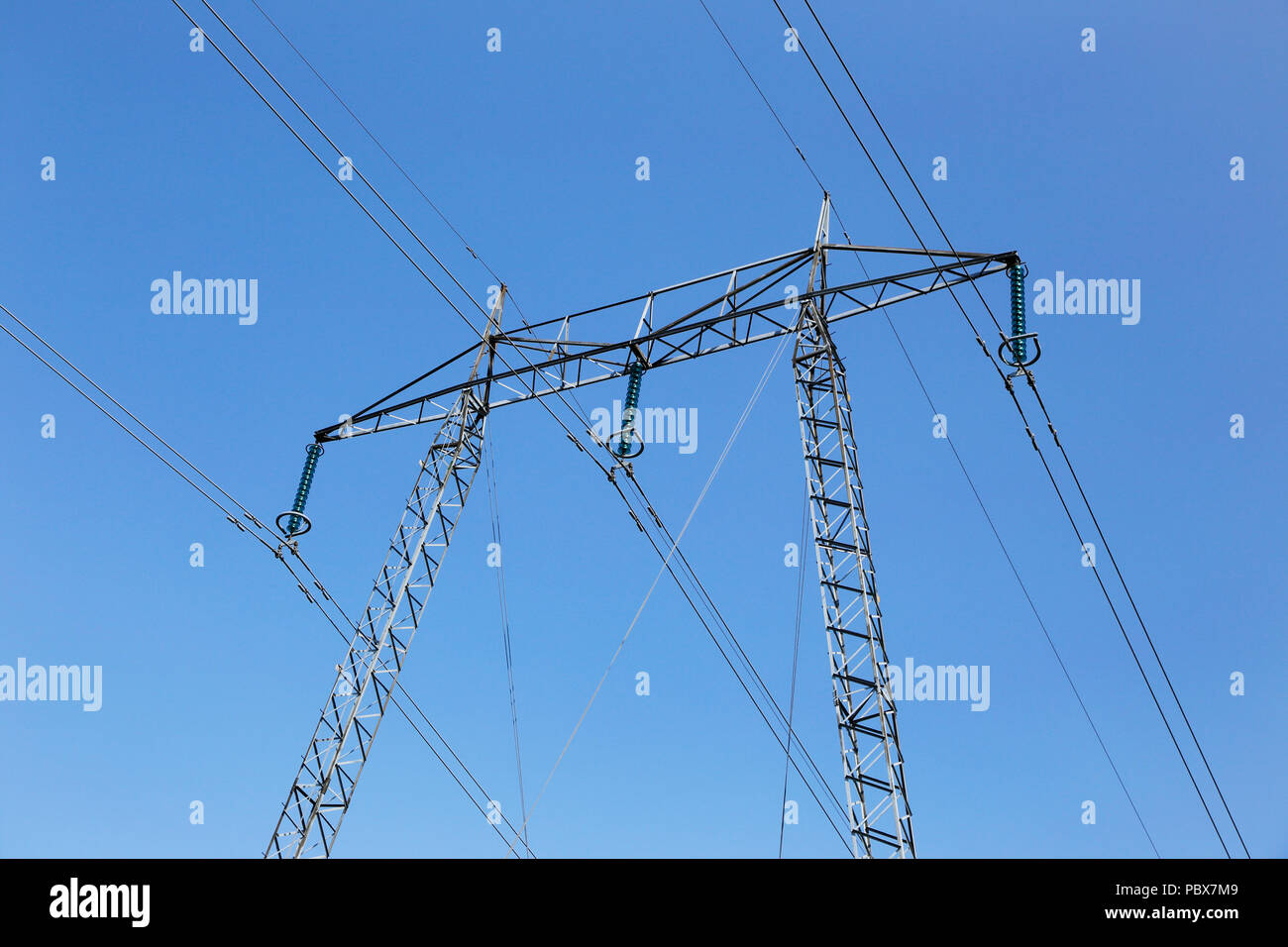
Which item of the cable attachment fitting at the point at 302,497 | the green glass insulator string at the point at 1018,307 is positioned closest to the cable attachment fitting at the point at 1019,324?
Result: the green glass insulator string at the point at 1018,307

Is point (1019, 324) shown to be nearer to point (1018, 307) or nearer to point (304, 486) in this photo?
point (1018, 307)

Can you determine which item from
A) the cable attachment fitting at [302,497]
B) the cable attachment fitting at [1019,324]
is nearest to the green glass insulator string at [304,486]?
the cable attachment fitting at [302,497]

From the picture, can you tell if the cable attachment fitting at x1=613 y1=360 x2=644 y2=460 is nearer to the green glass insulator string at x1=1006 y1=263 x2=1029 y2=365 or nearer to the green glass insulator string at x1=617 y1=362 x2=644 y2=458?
the green glass insulator string at x1=617 y1=362 x2=644 y2=458

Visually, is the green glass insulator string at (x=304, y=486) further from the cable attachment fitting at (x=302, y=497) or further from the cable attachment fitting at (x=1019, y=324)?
the cable attachment fitting at (x=1019, y=324)

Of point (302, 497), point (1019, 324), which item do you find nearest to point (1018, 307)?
point (1019, 324)

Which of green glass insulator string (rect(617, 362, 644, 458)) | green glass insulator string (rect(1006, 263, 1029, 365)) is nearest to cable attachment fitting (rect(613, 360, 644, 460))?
green glass insulator string (rect(617, 362, 644, 458))
